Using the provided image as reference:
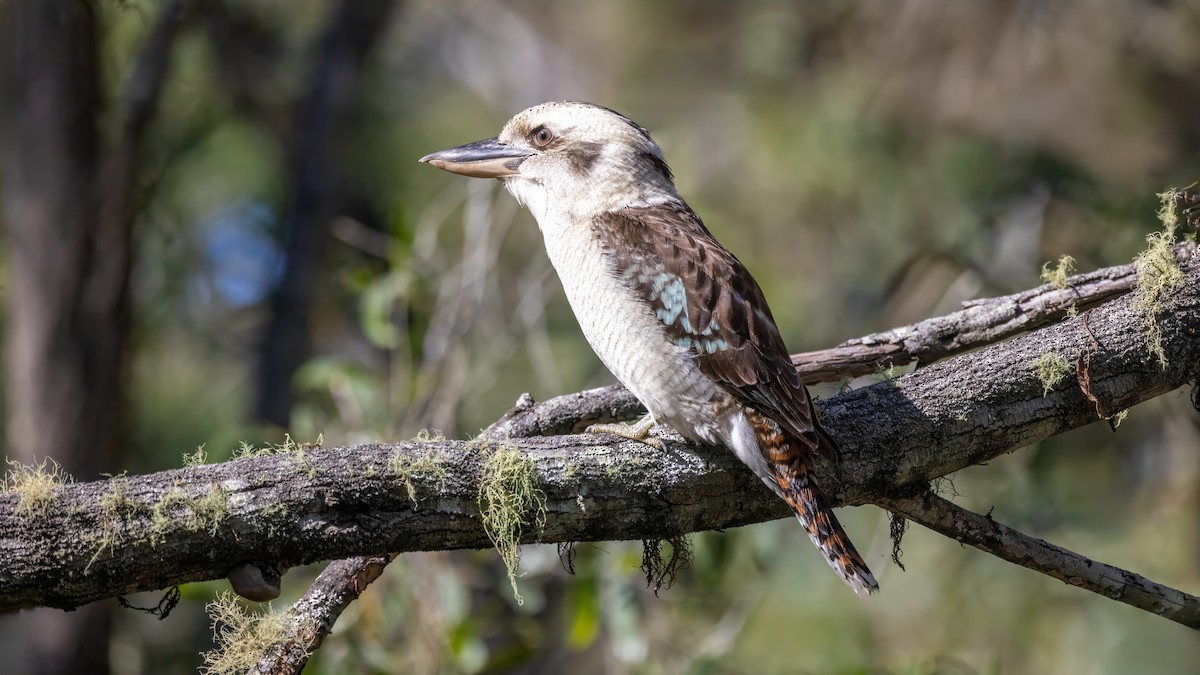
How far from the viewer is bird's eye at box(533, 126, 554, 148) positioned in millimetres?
3576

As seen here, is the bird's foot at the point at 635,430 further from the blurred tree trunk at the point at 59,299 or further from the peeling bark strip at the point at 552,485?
the blurred tree trunk at the point at 59,299

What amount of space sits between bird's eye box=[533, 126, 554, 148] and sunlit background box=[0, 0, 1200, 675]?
45.4 inches

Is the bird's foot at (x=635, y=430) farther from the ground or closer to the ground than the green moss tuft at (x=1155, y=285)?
closer to the ground

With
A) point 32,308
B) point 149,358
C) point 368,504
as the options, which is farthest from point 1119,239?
point 149,358

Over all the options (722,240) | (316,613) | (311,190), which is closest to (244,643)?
(316,613)

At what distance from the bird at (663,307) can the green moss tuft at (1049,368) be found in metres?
0.54

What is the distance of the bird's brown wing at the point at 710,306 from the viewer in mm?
2861

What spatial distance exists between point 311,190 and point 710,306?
163 inches

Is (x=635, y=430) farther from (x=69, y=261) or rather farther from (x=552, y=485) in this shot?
(x=69, y=261)

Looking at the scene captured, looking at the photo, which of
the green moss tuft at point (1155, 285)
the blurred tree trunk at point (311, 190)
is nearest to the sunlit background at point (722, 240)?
the blurred tree trunk at point (311, 190)

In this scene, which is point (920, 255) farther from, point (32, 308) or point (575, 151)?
point (32, 308)

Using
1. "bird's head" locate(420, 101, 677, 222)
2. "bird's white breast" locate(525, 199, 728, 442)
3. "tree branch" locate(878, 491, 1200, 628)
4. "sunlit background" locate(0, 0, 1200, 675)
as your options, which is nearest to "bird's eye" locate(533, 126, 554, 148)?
"bird's head" locate(420, 101, 677, 222)

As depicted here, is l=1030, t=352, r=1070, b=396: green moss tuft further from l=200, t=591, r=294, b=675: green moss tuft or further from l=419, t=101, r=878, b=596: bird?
l=200, t=591, r=294, b=675: green moss tuft

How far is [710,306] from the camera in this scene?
300 centimetres
